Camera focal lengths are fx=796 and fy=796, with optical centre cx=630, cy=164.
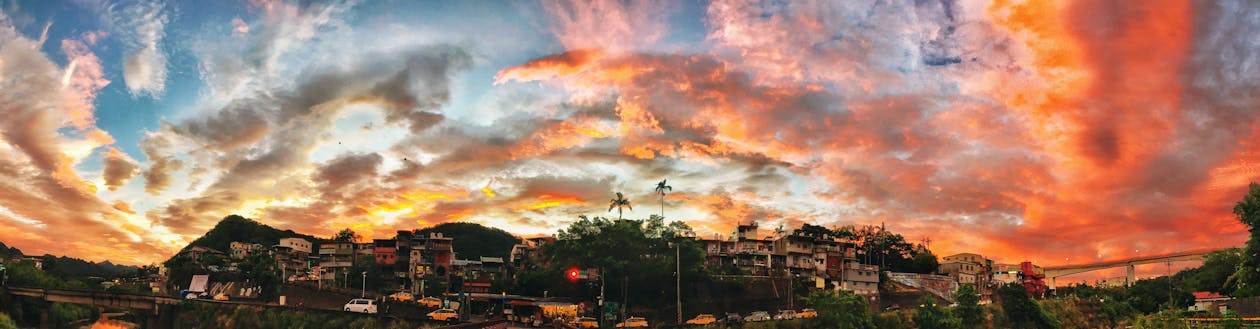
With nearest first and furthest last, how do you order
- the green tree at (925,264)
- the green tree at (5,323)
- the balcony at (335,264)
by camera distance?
the green tree at (5,323)
the balcony at (335,264)
the green tree at (925,264)

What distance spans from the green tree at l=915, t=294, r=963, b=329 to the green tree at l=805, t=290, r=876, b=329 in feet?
24.3

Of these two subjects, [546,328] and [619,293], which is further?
[619,293]

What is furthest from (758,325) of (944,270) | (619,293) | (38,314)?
(38,314)

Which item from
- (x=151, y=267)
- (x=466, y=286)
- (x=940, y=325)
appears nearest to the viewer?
(x=940, y=325)

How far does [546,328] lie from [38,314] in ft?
181

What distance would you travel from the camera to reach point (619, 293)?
7556 centimetres

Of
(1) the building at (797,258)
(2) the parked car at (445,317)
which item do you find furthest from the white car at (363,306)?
A: (1) the building at (797,258)

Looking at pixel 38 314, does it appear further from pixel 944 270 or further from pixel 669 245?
pixel 944 270

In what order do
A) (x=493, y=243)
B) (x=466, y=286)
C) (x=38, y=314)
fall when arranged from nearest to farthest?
(x=38, y=314) → (x=466, y=286) → (x=493, y=243)

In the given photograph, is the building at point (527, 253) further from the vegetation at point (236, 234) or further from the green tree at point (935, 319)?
the vegetation at point (236, 234)

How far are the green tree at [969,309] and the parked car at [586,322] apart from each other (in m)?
34.9

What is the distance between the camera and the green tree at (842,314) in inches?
2625

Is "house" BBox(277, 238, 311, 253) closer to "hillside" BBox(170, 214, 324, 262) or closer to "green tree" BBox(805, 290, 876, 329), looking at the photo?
"hillside" BBox(170, 214, 324, 262)

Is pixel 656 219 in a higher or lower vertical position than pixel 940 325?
higher
